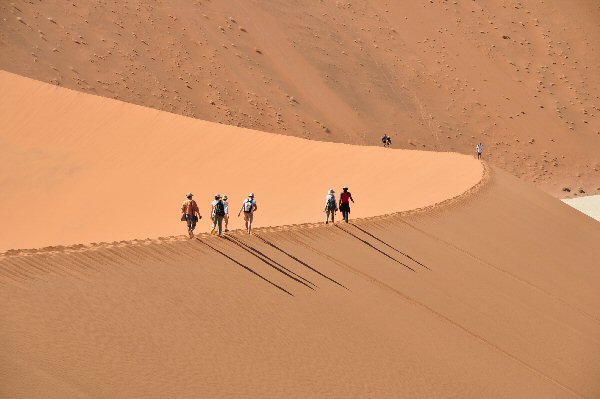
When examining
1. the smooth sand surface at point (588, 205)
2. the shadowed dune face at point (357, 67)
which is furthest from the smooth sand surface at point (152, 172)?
the shadowed dune face at point (357, 67)

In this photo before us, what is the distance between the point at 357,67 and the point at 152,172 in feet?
101

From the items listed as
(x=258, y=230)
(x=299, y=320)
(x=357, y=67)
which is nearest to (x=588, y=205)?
(x=357, y=67)

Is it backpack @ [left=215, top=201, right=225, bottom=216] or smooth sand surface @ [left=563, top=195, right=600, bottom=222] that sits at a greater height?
smooth sand surface @ [left=563, top=195, right=600, bottom=222]

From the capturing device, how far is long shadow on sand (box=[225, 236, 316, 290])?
1355cm

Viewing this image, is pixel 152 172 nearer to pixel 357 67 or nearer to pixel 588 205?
pixel 588 205

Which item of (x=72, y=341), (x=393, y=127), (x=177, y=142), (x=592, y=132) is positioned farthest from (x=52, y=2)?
(x=72, y=341)

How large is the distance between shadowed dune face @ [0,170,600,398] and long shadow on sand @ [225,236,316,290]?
1.4 inches

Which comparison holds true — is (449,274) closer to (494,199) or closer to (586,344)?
(586,344)

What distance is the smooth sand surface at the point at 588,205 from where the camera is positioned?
4391cm

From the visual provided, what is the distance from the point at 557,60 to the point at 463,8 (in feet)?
24.7

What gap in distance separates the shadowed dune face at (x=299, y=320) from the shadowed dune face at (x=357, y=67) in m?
32.0

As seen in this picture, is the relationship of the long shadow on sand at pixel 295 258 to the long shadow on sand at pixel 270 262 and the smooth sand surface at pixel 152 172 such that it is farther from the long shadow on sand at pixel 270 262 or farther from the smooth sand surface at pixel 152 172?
the smooth sand surface at pixel 152 172

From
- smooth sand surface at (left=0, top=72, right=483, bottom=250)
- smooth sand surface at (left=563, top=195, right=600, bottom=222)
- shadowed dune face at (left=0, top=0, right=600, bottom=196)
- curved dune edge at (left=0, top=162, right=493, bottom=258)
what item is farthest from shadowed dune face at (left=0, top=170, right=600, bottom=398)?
shadowed dune face at (left=0, top=0, right=600, bottom=196)

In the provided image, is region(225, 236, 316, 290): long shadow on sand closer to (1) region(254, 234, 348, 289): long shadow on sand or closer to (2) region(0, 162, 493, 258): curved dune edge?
(2) region(0, 162, 493, 258): curved dune edge
